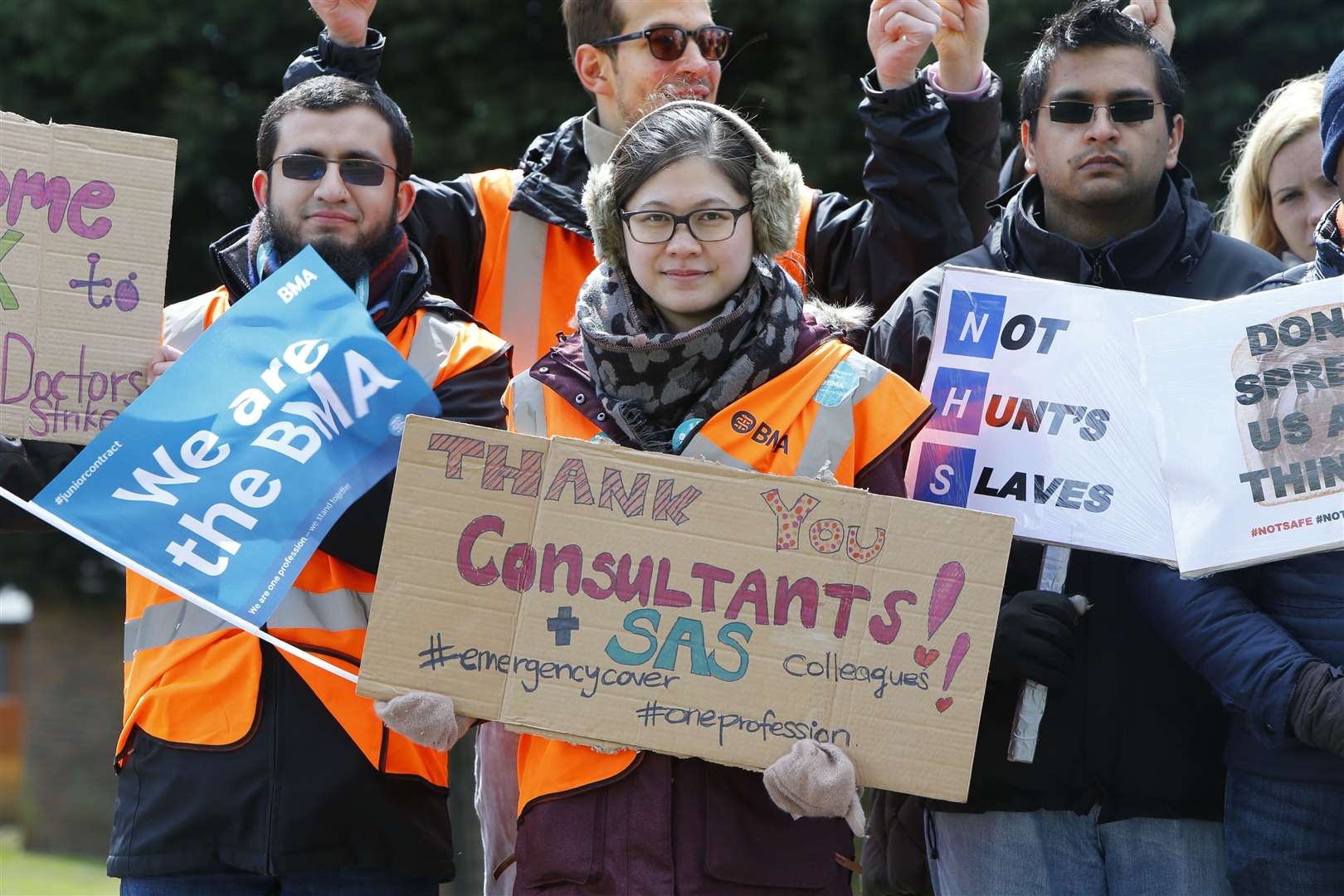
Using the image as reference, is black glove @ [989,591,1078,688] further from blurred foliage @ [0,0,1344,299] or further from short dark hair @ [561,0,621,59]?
blurred foliage @ [0,0,1344,299]

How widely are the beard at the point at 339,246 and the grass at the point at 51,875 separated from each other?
6579mm

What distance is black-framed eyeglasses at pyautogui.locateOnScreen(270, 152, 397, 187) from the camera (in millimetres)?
3801

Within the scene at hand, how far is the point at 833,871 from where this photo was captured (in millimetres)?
3201

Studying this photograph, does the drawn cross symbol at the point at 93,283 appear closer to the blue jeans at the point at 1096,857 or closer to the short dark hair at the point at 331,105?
the short dark hair at the point at 331,105

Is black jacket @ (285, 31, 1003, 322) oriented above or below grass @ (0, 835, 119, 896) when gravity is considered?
above

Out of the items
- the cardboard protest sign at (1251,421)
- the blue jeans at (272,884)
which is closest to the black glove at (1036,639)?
the cardboard protest sign at (1251,421)

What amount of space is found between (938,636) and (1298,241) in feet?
6.41

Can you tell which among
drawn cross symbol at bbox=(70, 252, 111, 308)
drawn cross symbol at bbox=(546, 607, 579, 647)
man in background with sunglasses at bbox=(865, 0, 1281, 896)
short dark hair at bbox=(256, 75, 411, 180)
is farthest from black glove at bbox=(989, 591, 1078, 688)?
drawn cross symbol at bbox=(70, 252, 111, 308)

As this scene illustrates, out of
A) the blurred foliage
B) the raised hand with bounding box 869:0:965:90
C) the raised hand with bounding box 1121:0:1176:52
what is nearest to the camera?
the raised hand with bounding box 869:0:965:90

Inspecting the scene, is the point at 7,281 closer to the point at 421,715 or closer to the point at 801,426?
the point at 421,715

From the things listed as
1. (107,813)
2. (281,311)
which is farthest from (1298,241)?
(107,813)

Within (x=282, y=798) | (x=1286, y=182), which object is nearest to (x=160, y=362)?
(x=282, y=798)

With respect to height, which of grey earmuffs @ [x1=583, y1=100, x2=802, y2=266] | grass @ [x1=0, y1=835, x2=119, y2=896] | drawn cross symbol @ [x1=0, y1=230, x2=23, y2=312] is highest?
grey earmuffs @ [x1=583, y1=100, x2=802, y2=266]

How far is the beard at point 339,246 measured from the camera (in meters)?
3.78
